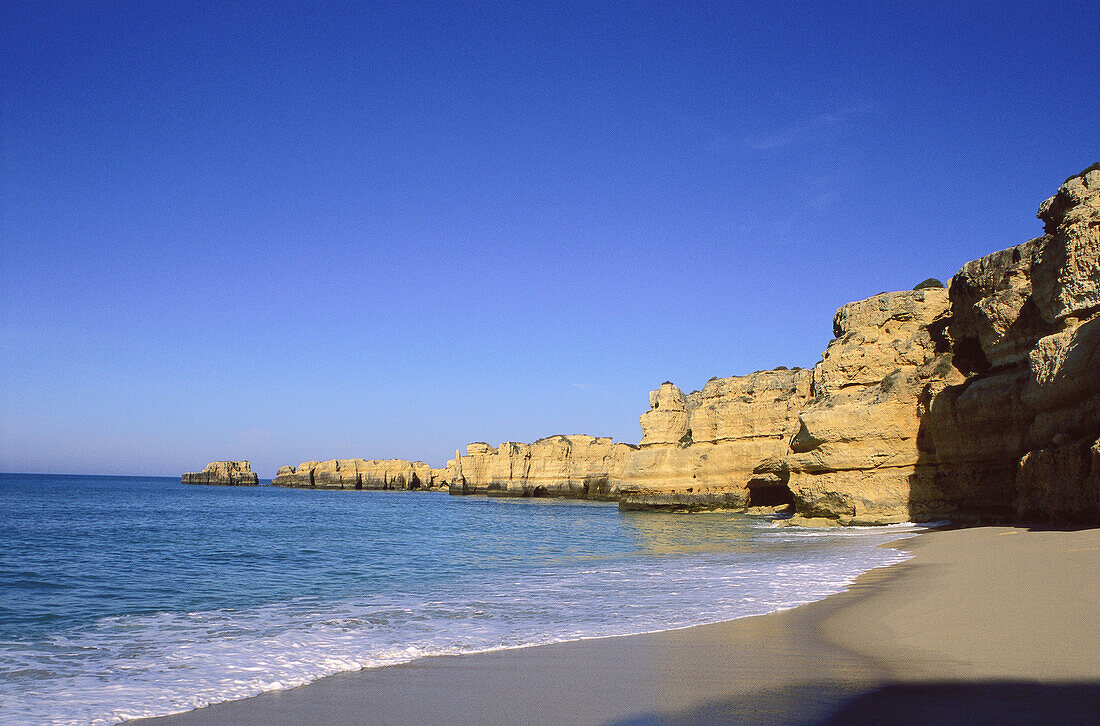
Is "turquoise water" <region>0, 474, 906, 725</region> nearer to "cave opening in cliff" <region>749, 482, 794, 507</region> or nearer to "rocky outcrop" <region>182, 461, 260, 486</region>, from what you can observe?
"cave opening in cliff" <region>749, 482, 794, 507</region>

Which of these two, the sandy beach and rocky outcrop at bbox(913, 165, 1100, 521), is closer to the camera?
the sandy beach

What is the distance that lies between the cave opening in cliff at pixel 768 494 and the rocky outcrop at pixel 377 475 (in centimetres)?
9918

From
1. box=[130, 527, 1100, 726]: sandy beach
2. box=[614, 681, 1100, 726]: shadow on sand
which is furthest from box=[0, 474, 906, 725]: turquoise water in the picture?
box=[614, 681, 1100, 726]: shadow on sand

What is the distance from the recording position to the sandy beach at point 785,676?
4766 mm

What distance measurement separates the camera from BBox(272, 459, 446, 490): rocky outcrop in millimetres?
138375

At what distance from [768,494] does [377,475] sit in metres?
106

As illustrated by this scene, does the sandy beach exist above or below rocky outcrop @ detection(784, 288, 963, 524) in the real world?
→ below

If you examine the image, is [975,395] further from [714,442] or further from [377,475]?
[377,475]

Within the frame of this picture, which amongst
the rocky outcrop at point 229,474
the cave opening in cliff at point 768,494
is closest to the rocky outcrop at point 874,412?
the cave opening in cliff at point 768,494

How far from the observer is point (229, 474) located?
161125 millimetres

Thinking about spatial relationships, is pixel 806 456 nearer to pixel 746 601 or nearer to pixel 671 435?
pixel 746 601

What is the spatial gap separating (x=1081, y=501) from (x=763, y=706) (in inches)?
560

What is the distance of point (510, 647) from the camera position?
7.46 m

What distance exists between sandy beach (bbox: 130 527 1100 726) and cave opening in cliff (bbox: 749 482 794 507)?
126 ft
